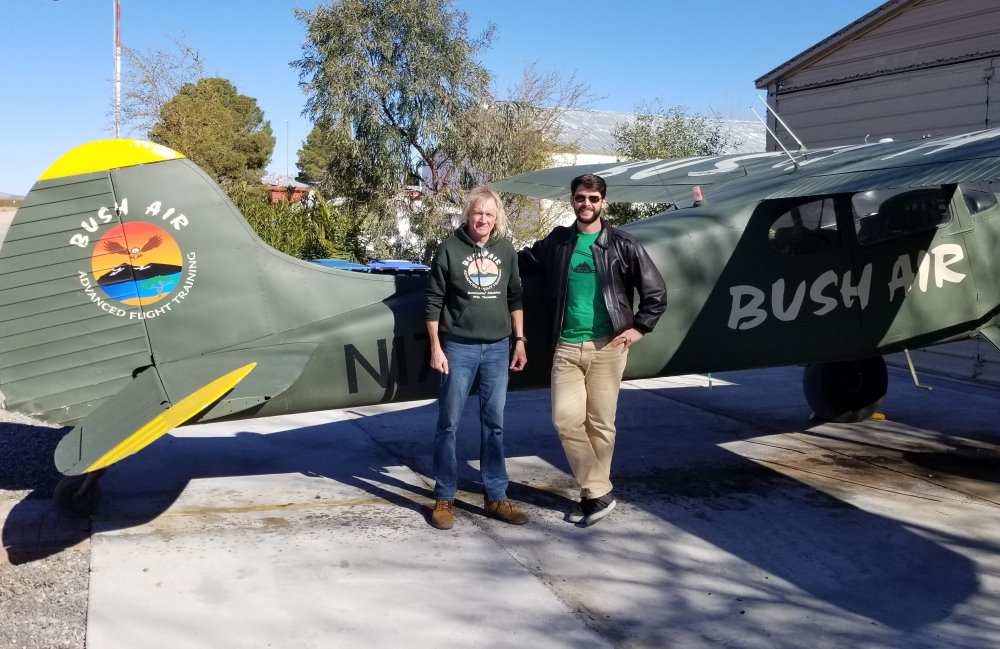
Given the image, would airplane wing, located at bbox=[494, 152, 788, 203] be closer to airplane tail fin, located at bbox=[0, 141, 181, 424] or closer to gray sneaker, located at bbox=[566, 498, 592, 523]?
gray sneaker, located at bbox=[566, 498, 592, 523]

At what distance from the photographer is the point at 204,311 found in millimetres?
4973

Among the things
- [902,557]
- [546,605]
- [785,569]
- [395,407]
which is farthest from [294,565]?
[395,407]

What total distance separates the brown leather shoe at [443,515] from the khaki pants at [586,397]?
79 cm

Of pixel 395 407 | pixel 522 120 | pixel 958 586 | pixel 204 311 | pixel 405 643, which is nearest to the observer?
pixel 405 643

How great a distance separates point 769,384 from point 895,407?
147 cm

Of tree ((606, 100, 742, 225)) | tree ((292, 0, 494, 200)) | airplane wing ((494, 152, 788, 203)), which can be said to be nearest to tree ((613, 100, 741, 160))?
tree ((606, 100, 742, 225))

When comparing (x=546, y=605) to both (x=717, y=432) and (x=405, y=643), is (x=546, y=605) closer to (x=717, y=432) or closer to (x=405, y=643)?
(x=405, y=643)

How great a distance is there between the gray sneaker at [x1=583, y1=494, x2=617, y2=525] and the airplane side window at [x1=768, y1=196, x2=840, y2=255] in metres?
2.19

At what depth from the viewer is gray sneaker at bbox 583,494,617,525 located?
5098 mm

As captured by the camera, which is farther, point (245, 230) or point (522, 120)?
point (522, 120)

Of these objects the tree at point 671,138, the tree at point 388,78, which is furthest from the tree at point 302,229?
the tree at point 671,138

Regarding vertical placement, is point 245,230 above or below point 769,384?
above

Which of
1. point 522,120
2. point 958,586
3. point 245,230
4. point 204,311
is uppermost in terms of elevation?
point 522,120

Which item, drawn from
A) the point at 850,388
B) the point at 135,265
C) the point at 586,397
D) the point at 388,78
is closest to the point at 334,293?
the point at 135,265
